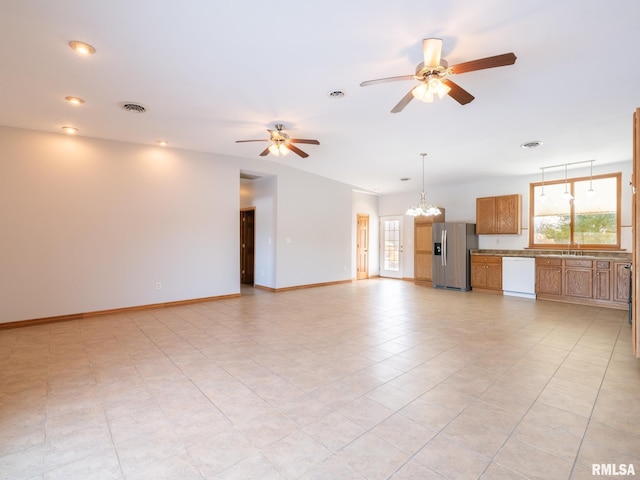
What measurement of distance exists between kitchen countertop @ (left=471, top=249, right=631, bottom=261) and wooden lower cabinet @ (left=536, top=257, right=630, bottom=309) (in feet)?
0.45

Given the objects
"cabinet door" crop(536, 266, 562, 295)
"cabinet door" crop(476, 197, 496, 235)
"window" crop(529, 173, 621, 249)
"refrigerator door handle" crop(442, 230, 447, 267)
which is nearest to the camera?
"window" crop(529, 173, 621, 249)

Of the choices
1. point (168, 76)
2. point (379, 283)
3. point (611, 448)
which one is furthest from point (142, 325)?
point (379, 283)


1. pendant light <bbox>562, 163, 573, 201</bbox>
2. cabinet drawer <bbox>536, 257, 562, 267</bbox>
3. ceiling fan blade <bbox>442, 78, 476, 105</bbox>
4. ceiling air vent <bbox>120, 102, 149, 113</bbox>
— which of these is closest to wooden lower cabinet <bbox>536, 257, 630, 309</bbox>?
cabinet drawer <bbox>536, 257, 562, 267</bbox>

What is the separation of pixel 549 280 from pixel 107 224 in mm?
8541


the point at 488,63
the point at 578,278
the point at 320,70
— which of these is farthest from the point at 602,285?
the point at 320,70

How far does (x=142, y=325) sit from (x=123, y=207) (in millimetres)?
2127

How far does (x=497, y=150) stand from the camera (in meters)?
5.61

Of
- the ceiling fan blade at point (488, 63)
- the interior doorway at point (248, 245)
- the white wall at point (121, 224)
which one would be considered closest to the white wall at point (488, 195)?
the white wall at point (121, 224)

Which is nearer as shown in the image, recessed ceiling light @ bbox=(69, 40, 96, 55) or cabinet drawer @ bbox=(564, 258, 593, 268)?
recessed ceiling light @ bbox=(69, 40, 96, 55)

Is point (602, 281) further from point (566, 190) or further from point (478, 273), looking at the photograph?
point (478, 273)

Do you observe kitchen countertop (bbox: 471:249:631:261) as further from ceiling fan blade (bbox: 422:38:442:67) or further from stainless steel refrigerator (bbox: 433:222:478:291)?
ceiling fan blade (bbox: 422:38:442:67)

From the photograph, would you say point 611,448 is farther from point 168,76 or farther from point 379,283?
point 379,283

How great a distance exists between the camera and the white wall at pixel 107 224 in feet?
15.2

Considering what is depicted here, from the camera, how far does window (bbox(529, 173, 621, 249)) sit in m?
6.29
